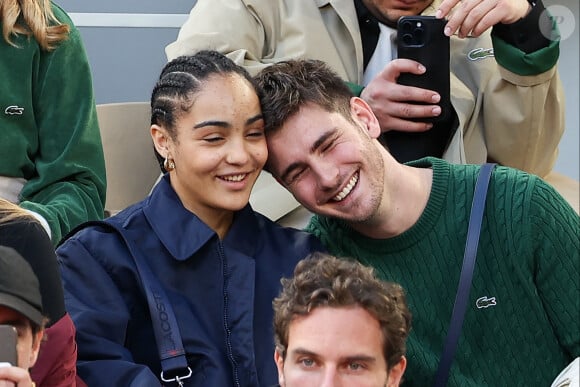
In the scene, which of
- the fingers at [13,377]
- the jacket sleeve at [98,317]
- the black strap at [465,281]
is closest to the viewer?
the fingers at [13,377]

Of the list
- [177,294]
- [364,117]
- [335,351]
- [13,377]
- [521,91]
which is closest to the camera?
[13,377]

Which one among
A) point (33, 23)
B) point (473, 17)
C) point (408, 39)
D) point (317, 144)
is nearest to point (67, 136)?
point (33, 23)

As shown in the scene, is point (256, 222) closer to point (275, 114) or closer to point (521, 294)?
point (275, 114)

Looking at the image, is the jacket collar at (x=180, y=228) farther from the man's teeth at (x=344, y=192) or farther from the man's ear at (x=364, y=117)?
the man's ear at (x=364, y=117)

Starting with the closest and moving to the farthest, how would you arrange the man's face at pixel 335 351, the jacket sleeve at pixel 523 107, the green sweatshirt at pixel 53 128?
the man's face at pixel 335 351, the green sweatshirt at pixel 53 128, the jacket sleeve at pixel 523 107

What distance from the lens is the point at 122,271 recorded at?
188cm

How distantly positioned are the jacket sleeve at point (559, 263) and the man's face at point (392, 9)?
76cm

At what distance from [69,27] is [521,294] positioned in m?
1.08

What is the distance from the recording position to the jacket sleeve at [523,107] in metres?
2.42

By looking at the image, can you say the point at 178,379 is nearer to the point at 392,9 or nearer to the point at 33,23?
the point at 33,23

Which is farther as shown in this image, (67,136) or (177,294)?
(67,136)

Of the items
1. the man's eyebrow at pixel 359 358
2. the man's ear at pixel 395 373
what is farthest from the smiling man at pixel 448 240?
the man's eyebrow at pixel 359 358

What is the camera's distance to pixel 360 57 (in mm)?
2594

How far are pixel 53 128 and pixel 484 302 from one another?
95 centimetres
